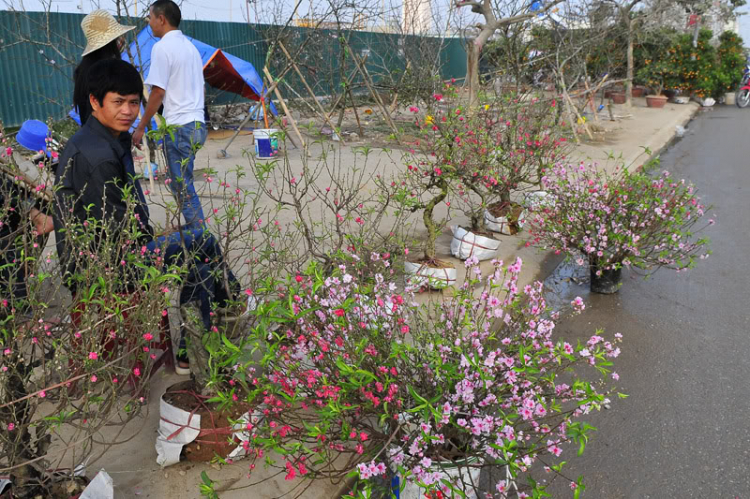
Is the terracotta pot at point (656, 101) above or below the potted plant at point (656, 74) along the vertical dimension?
below

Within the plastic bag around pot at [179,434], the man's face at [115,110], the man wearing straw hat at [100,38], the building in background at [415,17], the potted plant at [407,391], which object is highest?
the building in background at [415,17]

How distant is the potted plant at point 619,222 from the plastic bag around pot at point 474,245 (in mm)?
442

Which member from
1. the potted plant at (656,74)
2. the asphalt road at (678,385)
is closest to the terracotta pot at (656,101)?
the potted plant at (656,74)

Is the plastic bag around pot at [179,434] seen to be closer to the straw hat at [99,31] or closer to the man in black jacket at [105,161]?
the man in black jacket at [105,161]

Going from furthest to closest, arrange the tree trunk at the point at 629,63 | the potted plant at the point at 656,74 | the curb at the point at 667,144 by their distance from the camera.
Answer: the potted plant at the point at 656,74
the tree trunk at the point at 629,63
the curb at the point at 667,144

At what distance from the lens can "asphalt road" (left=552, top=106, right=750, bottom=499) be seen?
3.03m

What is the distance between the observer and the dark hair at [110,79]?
A: 2.99 m

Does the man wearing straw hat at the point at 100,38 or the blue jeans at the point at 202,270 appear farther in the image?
the man wearing straw hat at the point at 100,38

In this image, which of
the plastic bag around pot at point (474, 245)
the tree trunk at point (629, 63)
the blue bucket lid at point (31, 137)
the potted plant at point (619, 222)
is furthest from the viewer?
the tree trunk at point (629, 63)

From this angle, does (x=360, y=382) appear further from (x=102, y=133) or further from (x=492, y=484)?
(x=102, y=133)

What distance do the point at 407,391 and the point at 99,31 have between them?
3.26 metres

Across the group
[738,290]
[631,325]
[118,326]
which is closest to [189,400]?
[118,326]

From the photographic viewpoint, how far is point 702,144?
13.6 metres

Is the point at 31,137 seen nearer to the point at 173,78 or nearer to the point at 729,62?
the point at 173,78
